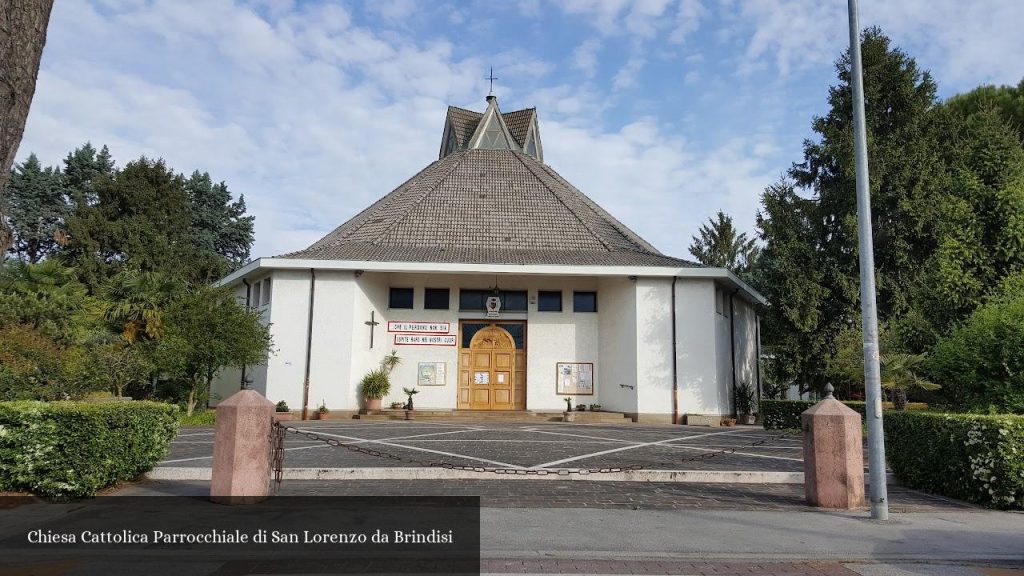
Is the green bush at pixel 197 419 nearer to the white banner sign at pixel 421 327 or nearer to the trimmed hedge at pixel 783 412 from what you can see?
the white banner sign at pixel 421 327

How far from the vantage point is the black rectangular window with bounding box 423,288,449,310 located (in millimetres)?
24422

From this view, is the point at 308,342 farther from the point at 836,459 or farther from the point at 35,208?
the point at 35,208

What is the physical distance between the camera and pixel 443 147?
35.4 metres

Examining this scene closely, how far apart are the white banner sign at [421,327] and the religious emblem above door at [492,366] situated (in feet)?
2.44

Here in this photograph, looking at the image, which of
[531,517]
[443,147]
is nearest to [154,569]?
[531,517]

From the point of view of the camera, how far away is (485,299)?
80.8 feet

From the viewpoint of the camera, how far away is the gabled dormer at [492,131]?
32625 mm

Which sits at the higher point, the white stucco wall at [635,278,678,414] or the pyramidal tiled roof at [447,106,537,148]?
the pyramidal tiled roof at [447,106,537,148]

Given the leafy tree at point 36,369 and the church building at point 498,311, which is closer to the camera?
the leafy tree at point 36,369

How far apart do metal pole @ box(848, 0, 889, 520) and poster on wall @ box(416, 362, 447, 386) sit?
57.0 feet

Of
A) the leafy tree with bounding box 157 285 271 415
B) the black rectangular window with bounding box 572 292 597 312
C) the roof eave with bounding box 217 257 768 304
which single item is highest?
the roof eave with bounding box 217 257 768 304

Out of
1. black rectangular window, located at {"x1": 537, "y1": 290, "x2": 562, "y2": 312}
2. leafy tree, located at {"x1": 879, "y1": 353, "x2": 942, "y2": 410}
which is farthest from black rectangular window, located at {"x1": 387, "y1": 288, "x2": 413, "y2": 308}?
leafy tree, located at {"x1": 879, "y1": 353, "x2": 942, "y2": 410}

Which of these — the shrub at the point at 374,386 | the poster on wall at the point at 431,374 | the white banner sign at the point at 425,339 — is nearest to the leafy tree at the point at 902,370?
the white banner sign at the point at 425,339

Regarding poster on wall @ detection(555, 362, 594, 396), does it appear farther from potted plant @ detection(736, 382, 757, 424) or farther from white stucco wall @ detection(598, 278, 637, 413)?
potted plant @ detection(736, 382, 757, 424)
